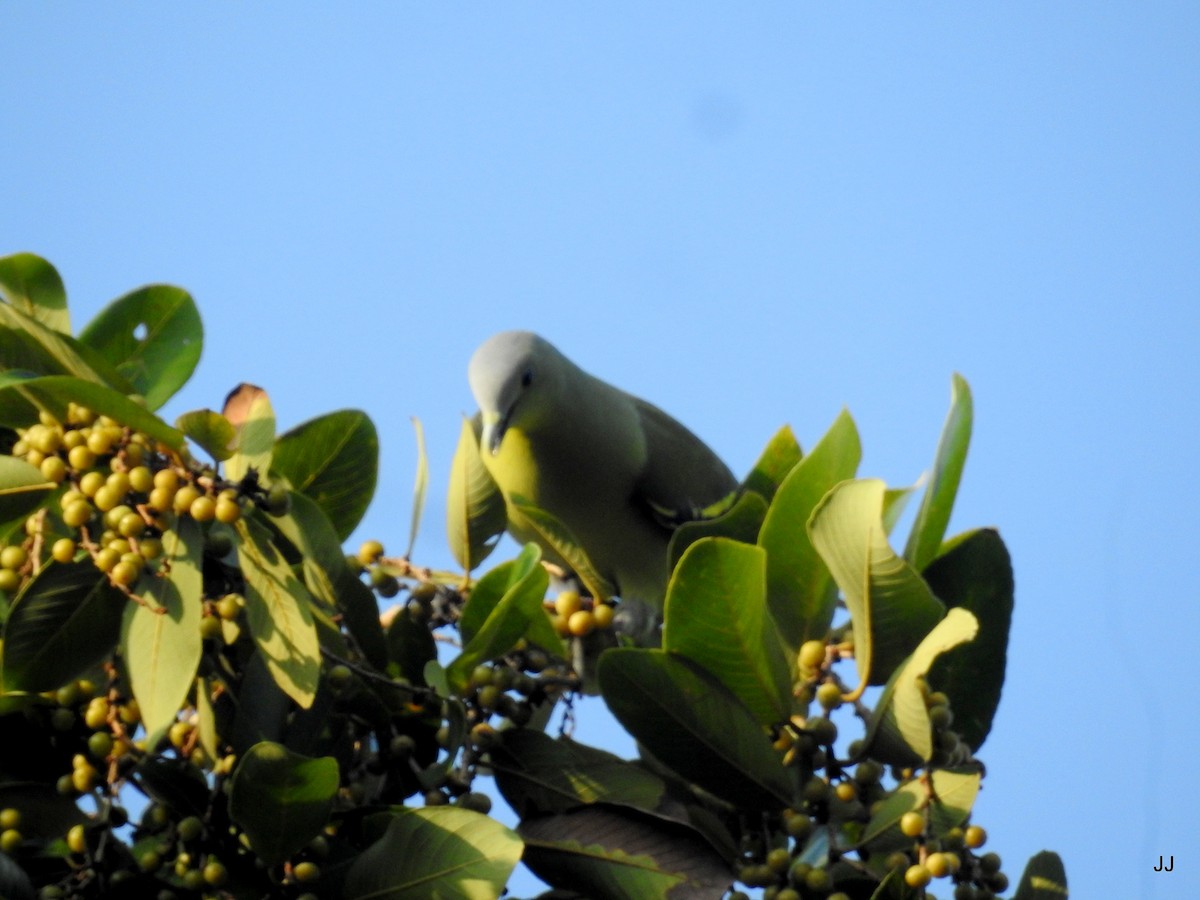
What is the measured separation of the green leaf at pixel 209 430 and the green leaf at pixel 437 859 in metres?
0.51

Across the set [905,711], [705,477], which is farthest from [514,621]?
[705,477]

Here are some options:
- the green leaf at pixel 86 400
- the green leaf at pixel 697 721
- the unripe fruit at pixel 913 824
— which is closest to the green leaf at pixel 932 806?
the unripe fruit at pixel 913 824

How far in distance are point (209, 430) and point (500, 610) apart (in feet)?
1.39

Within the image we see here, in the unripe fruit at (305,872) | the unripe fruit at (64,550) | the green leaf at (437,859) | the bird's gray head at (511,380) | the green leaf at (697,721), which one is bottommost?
the unripe fruit at (305,872)

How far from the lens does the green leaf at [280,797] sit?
1.58 meters

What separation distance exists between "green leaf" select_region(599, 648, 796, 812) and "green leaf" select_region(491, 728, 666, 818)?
0.07 meters

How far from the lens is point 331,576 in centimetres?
191

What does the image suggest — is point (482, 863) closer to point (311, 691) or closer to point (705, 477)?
point (311, 691)

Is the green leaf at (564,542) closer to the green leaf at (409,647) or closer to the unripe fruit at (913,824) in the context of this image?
the green leaf at (409,647)

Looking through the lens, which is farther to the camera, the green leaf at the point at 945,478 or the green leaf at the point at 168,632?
the green leaf at the point at 945,478

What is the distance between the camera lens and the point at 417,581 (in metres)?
2.15

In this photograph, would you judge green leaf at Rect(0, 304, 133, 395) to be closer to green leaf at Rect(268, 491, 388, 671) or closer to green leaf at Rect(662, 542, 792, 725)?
green leaf at Rect(268, 491, 388, 671)

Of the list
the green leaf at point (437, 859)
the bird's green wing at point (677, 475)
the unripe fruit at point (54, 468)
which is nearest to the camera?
the green leaf at point (437, 859)

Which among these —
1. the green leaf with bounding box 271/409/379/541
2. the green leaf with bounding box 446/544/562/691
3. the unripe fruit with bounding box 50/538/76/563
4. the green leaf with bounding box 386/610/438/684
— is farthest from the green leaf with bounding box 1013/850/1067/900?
the unripe fruit with bounding box 50/538/76/563
